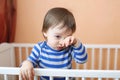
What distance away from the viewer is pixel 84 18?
1297 millimetres

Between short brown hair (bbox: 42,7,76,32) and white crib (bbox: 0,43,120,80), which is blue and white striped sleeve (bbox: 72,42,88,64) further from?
white crib (bbox: 0,43,120,80)

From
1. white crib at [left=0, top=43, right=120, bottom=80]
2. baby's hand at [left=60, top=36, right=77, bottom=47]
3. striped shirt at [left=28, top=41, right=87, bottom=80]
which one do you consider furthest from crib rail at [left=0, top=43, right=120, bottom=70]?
baby's hand at [left=60, top=36, right=77, bottom=47]

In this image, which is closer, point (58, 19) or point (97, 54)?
point (58, 19)

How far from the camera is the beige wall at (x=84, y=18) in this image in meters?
1.28

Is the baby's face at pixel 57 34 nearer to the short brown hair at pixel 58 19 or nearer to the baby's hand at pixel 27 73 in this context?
the short brown hair at pixel 58 19

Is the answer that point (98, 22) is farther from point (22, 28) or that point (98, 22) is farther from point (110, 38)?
point (22, 28)

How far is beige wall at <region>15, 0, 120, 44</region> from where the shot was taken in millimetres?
1278

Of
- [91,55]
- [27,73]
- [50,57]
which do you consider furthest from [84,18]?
[27,73]

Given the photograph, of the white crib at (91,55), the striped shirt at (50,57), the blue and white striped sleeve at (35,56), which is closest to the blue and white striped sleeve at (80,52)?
the striped shirt at (50,57)

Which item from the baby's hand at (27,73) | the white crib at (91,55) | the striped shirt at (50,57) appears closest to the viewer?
the baby's hand at (27,73)

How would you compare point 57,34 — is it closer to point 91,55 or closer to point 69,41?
point 69,41

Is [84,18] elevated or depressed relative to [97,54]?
elevated

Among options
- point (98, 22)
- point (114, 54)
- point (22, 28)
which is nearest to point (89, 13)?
point (98, 22)

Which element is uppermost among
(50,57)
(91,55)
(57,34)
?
(57,34)
